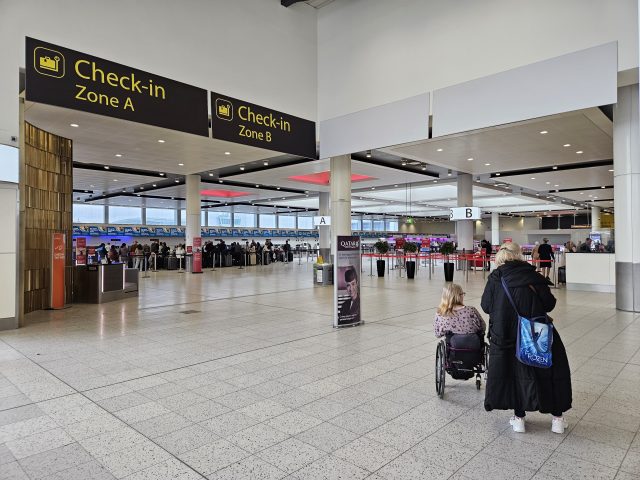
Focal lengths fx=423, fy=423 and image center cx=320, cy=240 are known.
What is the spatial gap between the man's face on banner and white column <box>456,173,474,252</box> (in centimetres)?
1267

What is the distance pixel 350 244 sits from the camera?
23.6 feet

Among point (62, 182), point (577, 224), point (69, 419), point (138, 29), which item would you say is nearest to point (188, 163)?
point (62, 182)

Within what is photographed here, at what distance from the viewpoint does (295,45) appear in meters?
10.8

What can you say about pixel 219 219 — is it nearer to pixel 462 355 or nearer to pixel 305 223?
pixel 305 223

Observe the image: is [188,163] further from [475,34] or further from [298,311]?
[475,34]

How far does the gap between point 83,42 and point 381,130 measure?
6186mm

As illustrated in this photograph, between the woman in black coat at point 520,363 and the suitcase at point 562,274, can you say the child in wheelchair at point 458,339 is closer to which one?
the woman in black coat at point 520,363

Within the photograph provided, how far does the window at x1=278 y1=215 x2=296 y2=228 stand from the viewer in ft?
140

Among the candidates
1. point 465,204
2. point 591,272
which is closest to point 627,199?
point 591,272

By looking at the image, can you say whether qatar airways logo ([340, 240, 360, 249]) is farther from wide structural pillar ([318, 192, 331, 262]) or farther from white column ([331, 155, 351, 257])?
wide structural pillar ([318, 192, 331, 262])

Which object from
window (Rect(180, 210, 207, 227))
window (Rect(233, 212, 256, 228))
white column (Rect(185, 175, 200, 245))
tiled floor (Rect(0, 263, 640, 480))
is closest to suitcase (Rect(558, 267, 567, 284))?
tiled floor (Rect(0, 263, 640, 480))

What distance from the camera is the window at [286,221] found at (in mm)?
42719

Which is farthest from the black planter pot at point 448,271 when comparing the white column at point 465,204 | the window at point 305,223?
the window at point 305,223

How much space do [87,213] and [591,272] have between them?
102 ft
